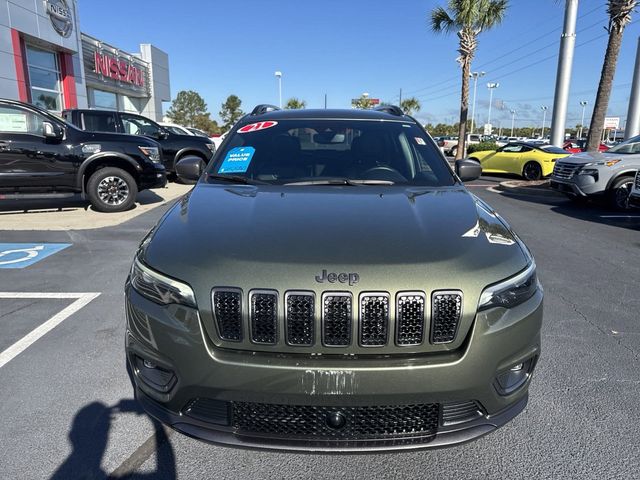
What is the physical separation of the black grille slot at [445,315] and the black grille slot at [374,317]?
186 mm

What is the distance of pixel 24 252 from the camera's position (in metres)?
5.84

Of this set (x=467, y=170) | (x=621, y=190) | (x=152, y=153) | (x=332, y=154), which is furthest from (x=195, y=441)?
(x=621, y=190)

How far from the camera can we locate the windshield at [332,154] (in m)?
3.15

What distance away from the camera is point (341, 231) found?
7.06 ft

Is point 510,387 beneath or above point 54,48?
beneath

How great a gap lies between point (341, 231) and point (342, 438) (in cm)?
88

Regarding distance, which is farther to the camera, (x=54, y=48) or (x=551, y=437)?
(x=54, y=48)

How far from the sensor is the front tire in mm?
15781

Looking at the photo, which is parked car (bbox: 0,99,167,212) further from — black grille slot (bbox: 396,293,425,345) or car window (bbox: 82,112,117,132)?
black grille slot (bbox: 396,293,425,345)

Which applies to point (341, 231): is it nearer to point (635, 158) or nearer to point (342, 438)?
point (342, 438)

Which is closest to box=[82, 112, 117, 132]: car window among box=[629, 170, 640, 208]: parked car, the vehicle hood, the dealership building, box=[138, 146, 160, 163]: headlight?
box=[138, 146, 160, 163]: headlight

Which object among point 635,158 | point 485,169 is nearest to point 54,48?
point 485,169

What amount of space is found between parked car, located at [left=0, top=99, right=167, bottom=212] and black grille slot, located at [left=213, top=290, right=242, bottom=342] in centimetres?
710

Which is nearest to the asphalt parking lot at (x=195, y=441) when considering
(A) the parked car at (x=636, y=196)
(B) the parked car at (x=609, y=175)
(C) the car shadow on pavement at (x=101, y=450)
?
(C) the car shadow on pavement at (x=101, y=450)
